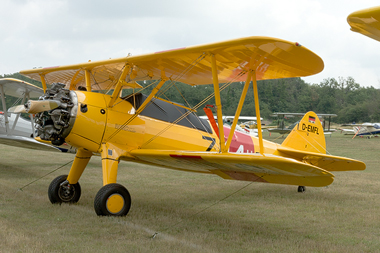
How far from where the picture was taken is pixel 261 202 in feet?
20.3

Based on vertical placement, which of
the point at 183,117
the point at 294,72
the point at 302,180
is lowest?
the point at 302,180

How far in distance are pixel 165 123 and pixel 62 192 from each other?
2.12 m

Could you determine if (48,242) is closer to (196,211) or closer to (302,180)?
(196,211)

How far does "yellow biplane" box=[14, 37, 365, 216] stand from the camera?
172 inches

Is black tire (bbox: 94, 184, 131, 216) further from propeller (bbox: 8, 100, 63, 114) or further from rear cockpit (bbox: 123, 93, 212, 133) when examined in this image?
rear cockpit (bbox: 123, 93, 212, 133)

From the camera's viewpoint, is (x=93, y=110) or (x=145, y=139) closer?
(x=93, y=110)

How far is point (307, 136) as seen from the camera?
7.60m

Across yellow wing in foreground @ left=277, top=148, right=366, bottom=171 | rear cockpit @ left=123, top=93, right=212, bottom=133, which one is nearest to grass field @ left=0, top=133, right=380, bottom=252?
yellow wing in foreground @ left=277, top=148, right=366, bottom=171

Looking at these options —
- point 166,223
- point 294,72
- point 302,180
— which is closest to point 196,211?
point 166,223

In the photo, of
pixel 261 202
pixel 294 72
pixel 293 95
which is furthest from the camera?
pixel 293 95

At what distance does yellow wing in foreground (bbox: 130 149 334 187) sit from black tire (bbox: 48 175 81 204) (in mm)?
1439

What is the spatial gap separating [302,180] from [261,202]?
1.84 meters

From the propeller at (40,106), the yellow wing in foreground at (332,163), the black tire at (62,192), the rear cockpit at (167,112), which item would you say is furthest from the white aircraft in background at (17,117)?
the yellow wing in foreground at (332,163)

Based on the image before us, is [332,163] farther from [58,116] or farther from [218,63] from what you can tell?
[58,116]
